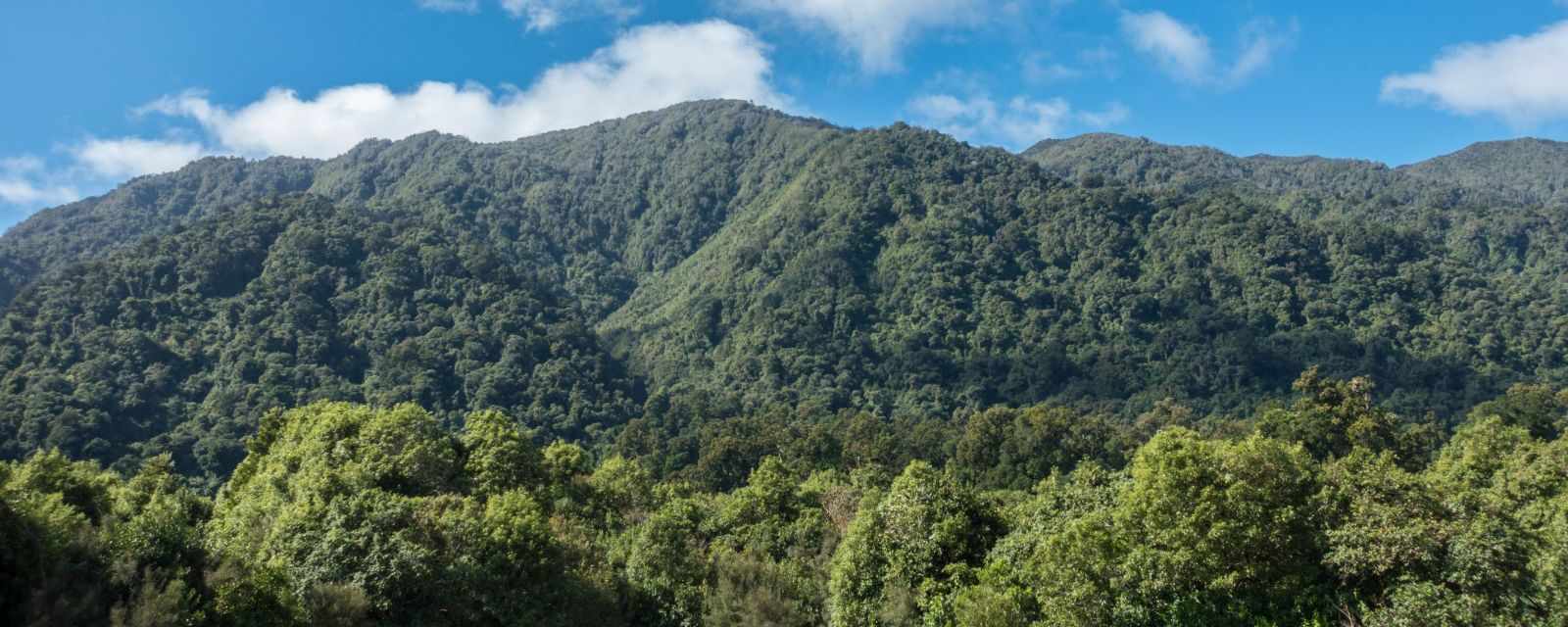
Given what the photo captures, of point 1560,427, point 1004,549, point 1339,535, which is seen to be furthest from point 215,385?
point 1560,427

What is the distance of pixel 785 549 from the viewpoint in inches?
1658

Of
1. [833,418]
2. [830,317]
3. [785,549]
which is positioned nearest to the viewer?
[785,549]

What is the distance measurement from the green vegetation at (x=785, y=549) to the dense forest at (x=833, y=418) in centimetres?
13

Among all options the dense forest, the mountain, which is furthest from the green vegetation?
the mountain

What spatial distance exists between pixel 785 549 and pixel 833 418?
66.8 m

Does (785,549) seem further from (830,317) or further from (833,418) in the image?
(830,317)

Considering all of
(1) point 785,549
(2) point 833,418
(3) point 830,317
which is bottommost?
(1) point 785,549

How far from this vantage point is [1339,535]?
2395 centimetres

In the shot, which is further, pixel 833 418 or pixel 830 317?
pixel 830 317

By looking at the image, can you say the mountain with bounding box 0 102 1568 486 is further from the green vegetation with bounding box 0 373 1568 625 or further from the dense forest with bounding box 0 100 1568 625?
the green vegetation with bounding box 0 373 1568 625

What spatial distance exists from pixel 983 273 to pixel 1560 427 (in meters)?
102

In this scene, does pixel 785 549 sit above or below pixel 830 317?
below

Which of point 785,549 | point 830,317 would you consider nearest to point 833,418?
point 830,317

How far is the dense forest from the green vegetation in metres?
0.13
